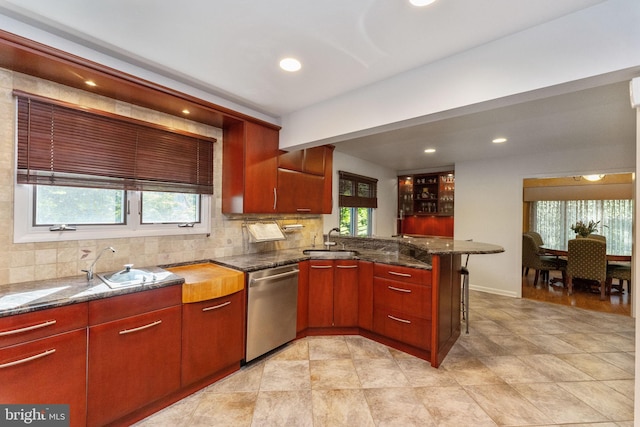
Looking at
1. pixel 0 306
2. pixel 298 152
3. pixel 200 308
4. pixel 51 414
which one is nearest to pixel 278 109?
pixel 298 152

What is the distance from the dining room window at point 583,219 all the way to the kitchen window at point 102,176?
8449 mm

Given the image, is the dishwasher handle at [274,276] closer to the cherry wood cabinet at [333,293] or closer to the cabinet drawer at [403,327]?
Answer: the cherry wood cabinet at [333,293]

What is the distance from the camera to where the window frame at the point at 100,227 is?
1.82 m

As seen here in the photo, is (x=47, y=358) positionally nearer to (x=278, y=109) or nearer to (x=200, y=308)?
(x=200, y=308)

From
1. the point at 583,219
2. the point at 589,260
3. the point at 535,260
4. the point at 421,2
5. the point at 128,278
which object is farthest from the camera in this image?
the point at 583,219

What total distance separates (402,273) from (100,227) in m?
2.66

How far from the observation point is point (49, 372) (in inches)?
56.6

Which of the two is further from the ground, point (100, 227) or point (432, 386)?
point (100, 227)

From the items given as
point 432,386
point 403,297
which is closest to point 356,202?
point 403,297

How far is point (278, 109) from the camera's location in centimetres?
289

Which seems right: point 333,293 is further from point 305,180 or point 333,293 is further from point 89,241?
point 89,241

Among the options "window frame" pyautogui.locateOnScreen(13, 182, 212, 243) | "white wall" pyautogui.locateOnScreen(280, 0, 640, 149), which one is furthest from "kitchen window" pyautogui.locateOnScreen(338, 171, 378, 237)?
"window frame" pyautogui.locateOnScreen(13, 182, 212, 243)

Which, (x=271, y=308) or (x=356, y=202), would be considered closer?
(x=271, y=308)

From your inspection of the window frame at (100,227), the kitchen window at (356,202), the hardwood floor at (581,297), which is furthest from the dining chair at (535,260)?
the window frame at (100,227)
